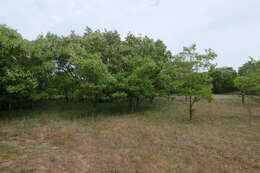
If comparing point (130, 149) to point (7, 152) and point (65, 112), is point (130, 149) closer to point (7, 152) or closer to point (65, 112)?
point (7, 152)

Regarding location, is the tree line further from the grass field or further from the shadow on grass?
the grass field

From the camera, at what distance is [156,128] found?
799 centimetres

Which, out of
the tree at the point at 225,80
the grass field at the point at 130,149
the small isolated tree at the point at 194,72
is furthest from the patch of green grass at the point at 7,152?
the tree at the point at 225,80

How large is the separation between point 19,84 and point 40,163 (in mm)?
7029

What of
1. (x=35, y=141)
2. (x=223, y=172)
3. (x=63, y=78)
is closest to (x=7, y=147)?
(x=35, y=141)

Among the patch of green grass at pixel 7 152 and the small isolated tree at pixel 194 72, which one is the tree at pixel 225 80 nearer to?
the small isolated tree at pixel 194 72

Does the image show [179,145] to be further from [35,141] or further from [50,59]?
[50,59]

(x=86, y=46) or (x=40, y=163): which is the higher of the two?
(x=86, y=46)

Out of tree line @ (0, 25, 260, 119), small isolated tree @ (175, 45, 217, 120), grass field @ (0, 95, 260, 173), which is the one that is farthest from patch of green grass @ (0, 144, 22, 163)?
small isolated tree @ (175, 45, 217, 120)

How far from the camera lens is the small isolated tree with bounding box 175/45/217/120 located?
29.5 ft

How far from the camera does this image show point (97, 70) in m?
A: 10.0

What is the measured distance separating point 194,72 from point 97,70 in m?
6.09

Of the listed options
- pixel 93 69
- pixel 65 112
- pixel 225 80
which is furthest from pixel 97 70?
pixel 225 80

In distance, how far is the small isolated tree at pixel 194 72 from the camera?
8992mm
